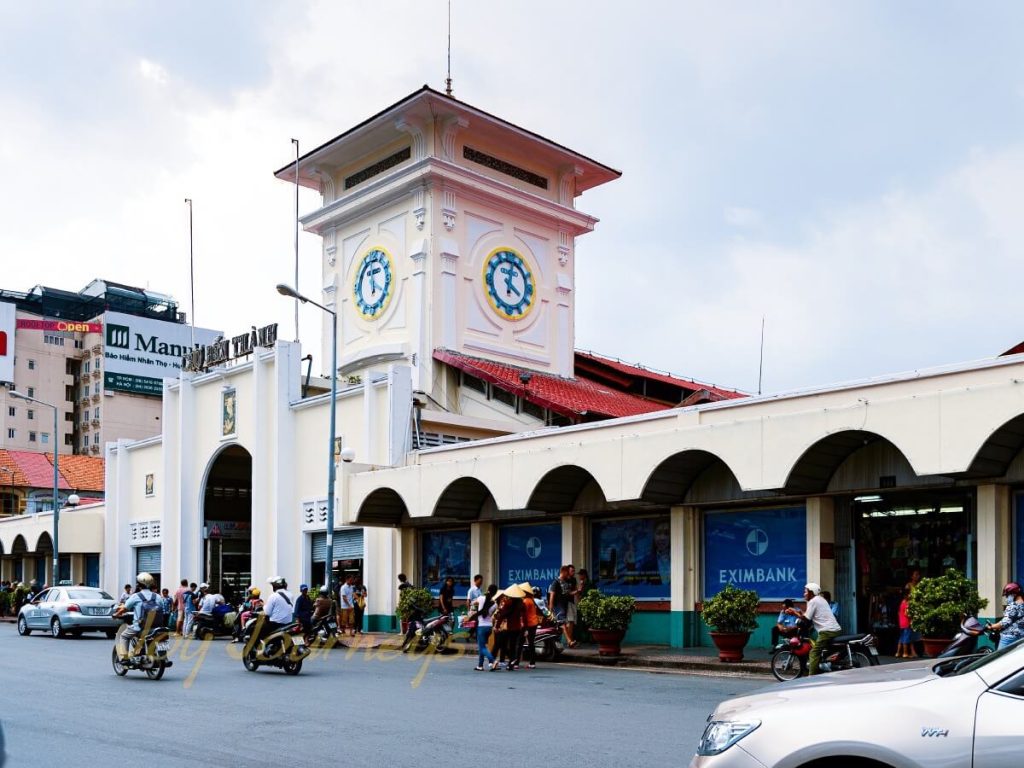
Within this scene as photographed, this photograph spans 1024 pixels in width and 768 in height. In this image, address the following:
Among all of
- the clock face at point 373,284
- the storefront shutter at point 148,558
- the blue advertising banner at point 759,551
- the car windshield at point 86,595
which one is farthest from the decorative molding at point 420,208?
the blue advertising banner at point 759,551

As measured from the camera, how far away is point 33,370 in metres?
99.2

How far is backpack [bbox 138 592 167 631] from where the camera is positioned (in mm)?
18141

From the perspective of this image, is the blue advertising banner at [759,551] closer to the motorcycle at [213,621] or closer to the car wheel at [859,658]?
the car wheel at [859,658]

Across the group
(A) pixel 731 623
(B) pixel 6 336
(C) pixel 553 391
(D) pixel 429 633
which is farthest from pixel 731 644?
(B) pixel 6 336

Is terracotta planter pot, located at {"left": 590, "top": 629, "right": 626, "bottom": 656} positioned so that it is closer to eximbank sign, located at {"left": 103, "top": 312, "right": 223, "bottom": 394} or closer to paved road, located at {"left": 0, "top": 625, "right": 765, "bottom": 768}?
paved road, located at {"left": 0, "top": 625, "right": 765, "bottom": 768}

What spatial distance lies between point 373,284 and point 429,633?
16716 mm

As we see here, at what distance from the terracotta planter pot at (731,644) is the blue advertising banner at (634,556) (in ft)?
13.1

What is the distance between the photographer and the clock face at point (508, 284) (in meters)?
37.6

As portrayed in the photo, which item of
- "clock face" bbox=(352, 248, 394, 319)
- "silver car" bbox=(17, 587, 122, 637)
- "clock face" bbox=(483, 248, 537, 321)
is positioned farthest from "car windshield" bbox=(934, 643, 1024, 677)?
"clock face" bbox=(352, 248, 394, 319)

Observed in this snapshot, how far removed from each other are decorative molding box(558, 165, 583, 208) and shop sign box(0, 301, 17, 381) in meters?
67.4

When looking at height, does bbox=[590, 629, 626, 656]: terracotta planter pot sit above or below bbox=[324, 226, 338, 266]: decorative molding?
below

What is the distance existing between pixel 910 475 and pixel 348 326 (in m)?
22.8

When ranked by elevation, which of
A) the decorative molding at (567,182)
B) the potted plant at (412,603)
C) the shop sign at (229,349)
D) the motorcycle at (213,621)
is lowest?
the motorcycle at (213,621)

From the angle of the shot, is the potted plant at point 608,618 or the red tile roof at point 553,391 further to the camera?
the red tile roof at point 553,391
